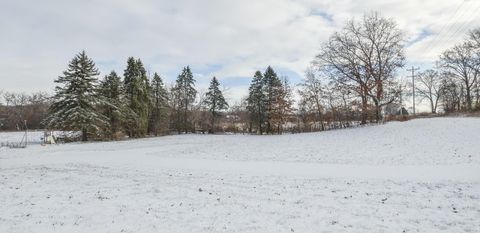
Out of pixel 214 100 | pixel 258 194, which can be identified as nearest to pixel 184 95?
pixel 214 100

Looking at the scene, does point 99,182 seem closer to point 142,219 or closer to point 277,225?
point 142,219

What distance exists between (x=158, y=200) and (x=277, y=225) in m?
3.74

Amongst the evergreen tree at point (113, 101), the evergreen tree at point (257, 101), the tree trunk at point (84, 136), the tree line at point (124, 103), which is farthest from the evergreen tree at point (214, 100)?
the tree trunk at point (84, 136)

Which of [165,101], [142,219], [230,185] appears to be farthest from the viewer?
[165,101]

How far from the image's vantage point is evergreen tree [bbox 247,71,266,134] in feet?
166

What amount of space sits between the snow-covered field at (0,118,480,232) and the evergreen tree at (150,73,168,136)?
113 ft

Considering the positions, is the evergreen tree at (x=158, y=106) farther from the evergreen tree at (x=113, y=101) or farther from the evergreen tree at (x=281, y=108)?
the evergreen tree at (x=281, y=108)

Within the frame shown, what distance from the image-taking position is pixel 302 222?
23.4 ft

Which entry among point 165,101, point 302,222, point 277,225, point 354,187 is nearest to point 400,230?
point 302,222

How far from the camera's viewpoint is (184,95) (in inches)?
2255

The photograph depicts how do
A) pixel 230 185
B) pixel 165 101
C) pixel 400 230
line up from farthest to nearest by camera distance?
pixel 165 101 → pixel 230 185 → pixel 400 230

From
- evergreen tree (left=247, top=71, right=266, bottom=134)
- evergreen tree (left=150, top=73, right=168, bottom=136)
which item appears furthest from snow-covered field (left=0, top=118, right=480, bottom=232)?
evergreen tree (left=150, top=73, right=168, bottom=136)

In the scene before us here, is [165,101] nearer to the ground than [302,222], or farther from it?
farther from it

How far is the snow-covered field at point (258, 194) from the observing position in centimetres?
713
